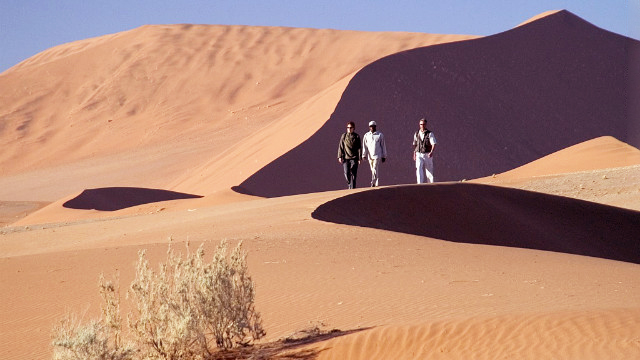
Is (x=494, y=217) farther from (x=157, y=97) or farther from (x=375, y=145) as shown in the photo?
(x=157, y=97)

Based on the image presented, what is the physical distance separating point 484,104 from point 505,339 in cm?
3369

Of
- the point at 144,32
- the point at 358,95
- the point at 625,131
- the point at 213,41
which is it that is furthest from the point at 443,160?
the point at 144,32

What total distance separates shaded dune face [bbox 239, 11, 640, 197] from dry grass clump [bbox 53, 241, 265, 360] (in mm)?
22615

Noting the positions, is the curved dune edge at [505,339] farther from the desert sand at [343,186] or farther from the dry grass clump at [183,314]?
the dry grass clump at [183,314]

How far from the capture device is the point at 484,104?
3947cm

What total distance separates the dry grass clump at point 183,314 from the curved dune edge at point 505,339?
68 cm

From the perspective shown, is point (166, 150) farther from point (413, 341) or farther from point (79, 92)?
point (413, 341)

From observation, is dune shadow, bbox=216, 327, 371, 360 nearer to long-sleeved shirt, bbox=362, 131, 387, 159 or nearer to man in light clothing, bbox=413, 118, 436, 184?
man in light clothing, bbox=413, 118, 436, 184

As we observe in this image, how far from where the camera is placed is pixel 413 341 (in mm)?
6754

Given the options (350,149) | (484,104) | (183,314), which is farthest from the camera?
(484,104)

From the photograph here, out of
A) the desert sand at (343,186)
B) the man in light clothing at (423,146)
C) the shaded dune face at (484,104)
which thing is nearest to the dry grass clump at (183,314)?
the desert sand at (343,186)

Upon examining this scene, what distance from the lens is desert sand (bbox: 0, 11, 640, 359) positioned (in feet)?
26.1

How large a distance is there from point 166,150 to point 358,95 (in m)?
15.4

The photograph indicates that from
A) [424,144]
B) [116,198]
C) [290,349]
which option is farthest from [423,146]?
[116,198]
